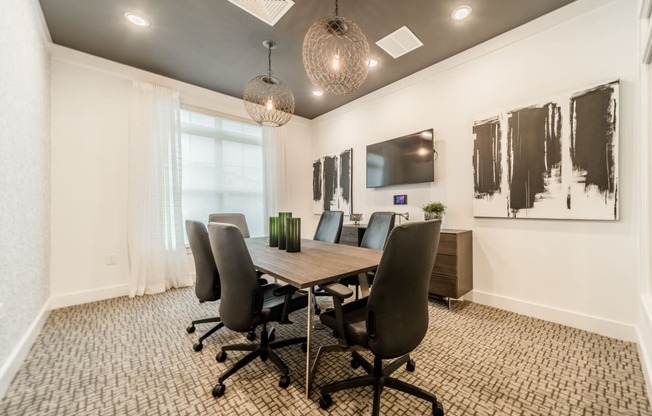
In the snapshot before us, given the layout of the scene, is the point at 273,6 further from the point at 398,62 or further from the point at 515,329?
the point at 515,329

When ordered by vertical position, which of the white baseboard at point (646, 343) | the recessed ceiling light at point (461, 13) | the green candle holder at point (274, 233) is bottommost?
the white baseboard at point (646, 343)

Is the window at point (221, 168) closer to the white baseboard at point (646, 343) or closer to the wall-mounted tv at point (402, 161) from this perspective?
the wall-mounted tv at point (402, 161)

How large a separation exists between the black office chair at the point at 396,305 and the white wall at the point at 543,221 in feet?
6.25

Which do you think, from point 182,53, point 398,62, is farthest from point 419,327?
point 182,53

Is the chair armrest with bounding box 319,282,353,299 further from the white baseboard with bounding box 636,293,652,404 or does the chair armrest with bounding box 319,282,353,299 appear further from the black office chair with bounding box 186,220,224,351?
the white baseboard with bounding box 636,293,652,404

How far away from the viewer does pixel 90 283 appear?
305 cm

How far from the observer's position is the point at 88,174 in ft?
10.1

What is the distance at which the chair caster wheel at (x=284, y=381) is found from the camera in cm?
155

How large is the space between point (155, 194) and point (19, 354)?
6.66 ft

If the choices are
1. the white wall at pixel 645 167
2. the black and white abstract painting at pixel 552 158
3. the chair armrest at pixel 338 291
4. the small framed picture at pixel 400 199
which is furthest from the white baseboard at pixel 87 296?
the white wall at pixel 645 167

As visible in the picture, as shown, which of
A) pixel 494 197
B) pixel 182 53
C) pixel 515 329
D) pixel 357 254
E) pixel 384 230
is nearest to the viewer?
pixel 357 254

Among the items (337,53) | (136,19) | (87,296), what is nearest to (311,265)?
(337,53)

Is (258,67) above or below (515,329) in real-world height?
above

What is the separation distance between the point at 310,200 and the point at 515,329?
3906 mm
